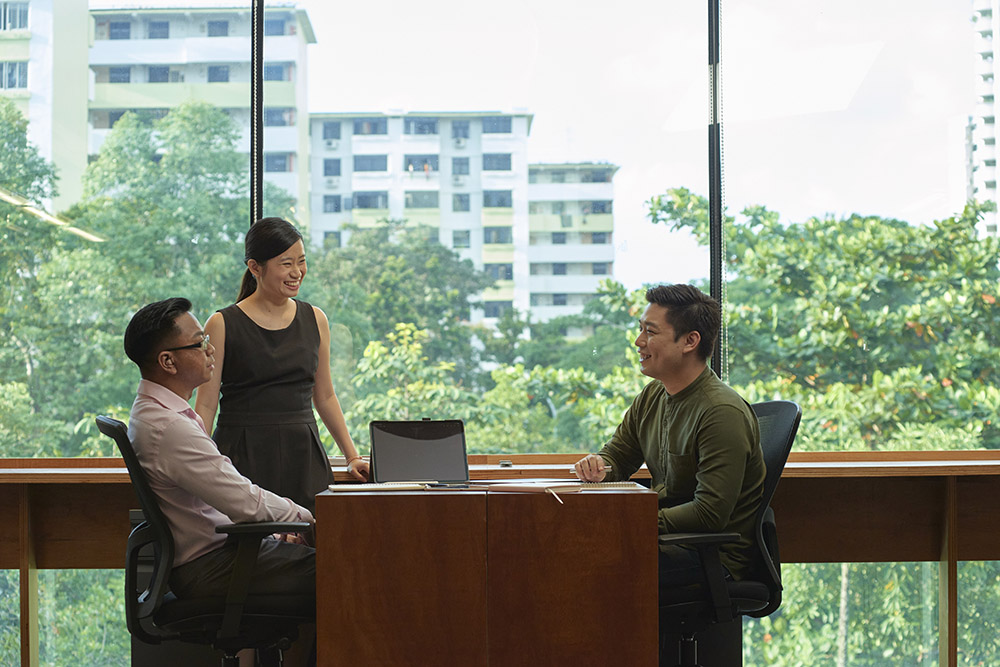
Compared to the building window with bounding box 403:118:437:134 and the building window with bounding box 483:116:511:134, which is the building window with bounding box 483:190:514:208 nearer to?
the building window with bounding box 483:116:511:134

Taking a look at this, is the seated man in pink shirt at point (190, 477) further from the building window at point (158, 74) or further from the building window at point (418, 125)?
the building window at point (158, 74)

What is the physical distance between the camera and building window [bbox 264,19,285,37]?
12.5 feet

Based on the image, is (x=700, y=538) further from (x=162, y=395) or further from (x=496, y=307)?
(x=496, y=307)

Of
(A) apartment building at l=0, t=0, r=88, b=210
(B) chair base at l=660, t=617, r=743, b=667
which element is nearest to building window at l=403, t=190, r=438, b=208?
(A) apartment building at l=0, t=0, r=88, b=210

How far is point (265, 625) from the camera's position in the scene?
219 centimetres

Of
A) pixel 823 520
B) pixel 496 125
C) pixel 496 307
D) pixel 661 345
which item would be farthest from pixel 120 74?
pixel 823 520

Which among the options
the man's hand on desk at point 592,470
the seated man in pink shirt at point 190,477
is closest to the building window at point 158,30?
the seated man in pink shirt at point 190,477

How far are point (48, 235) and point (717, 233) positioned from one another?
9.24ft

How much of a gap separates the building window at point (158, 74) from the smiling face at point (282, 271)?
1.65 m

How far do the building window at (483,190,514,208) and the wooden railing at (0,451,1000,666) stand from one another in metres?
1.15

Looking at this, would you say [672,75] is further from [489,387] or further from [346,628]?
[346,628]

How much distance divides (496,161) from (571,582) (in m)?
2.43

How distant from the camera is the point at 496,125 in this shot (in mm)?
4016

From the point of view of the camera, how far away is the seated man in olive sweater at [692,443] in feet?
7.49
